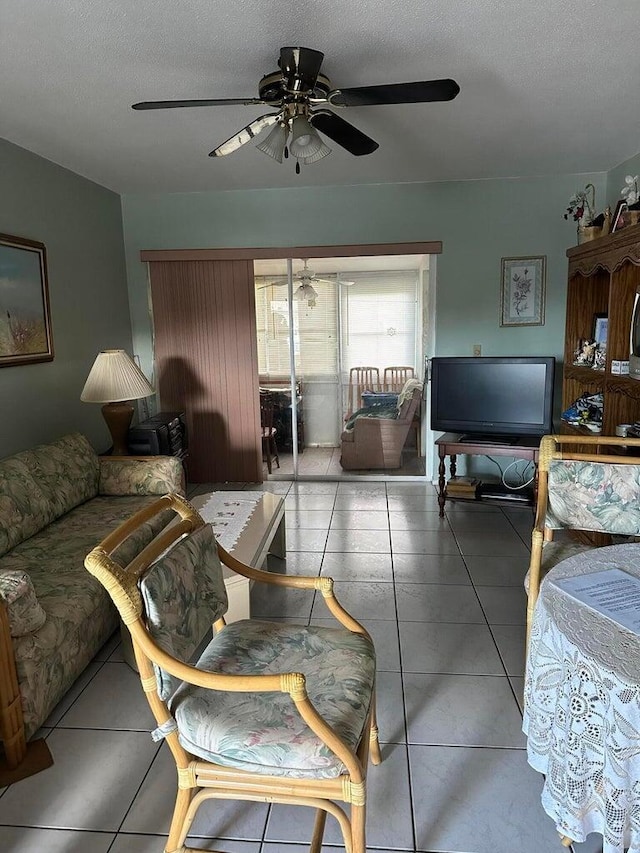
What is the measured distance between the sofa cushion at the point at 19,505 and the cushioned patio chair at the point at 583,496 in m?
2.28

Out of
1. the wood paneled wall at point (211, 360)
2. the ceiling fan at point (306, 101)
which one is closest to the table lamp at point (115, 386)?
the wood paneled wall at point (211, 360)

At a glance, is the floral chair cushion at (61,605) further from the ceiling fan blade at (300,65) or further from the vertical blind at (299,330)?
the vertical blind at (299,330)

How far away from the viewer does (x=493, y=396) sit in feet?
13.6

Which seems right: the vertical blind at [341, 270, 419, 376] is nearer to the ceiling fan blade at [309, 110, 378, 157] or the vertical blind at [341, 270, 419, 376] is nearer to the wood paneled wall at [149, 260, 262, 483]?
the wood paneled wall at [149, 260, 262, 483]

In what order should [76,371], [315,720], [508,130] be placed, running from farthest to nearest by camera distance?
1. [76,371]
2. [508,130]
3. [315,720]

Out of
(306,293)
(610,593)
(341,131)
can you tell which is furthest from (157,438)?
(610,593)

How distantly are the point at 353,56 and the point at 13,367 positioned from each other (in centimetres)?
242

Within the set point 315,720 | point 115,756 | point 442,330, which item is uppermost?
point 442,330

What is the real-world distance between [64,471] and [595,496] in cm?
268

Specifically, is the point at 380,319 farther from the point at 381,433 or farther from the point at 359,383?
the point at 381,433

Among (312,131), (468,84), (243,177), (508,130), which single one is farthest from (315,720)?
(243,177)

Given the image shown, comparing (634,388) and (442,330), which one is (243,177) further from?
(634,388)

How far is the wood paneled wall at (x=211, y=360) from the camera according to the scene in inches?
188

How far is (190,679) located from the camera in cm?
131
